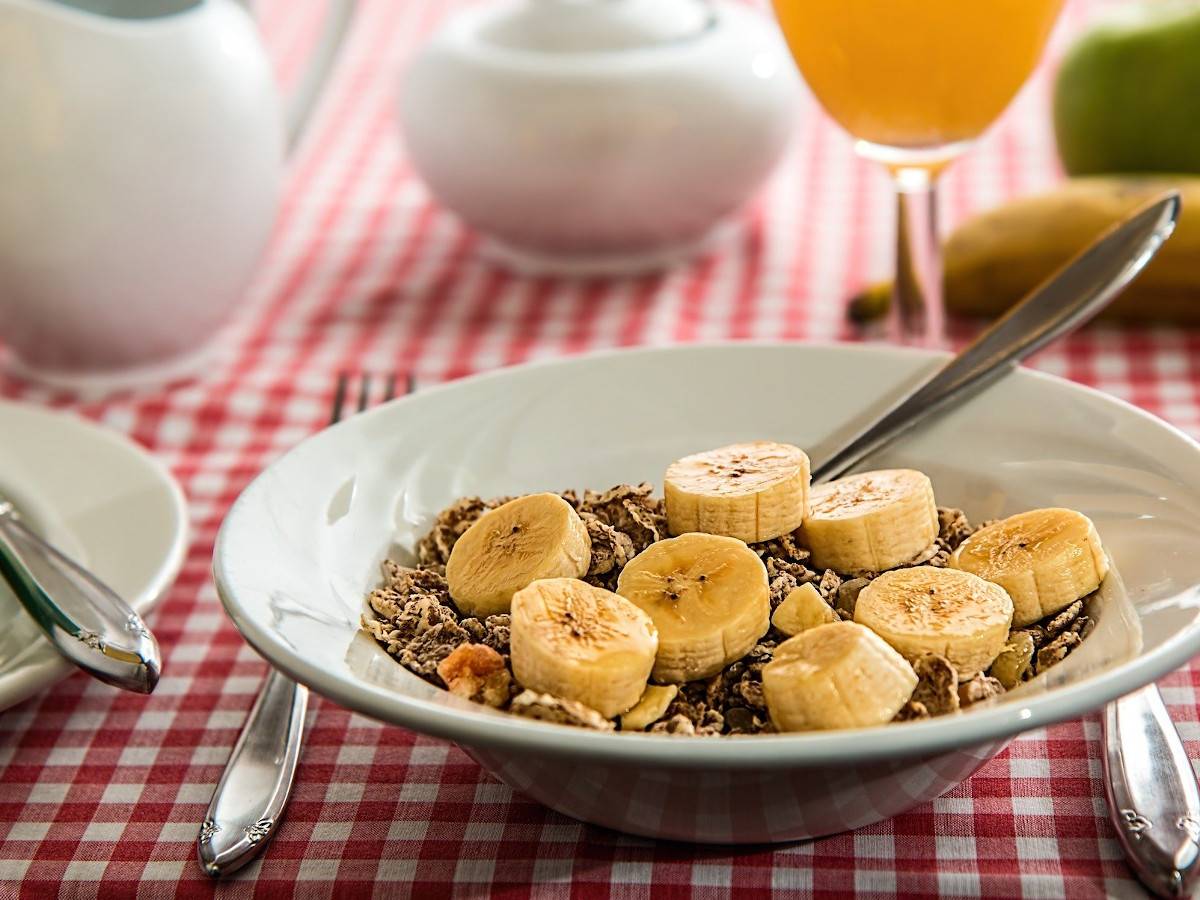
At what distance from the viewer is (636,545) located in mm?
610

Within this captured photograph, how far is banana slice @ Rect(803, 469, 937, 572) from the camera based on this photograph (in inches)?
22.9

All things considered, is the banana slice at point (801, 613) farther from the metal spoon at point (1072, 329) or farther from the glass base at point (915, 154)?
the glass base at point (915, 154)

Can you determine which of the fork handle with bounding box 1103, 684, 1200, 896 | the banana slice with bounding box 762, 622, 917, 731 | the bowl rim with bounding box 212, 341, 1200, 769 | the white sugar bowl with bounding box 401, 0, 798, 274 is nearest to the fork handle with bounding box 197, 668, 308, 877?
the bowl rim with bounding box 212, 341, 1200, 769

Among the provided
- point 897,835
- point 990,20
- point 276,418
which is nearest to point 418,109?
point 276,418

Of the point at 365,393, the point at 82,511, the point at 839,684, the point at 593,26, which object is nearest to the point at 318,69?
the point at 593,26

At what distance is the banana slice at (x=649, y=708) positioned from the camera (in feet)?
1.61

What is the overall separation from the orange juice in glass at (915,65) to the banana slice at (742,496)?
1.01 feet

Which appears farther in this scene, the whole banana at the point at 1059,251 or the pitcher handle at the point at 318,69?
the pitcher handle at the point at 318,69

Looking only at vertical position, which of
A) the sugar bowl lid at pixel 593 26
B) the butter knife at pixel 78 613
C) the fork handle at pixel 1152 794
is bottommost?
the fork handle at pixel 1152 794

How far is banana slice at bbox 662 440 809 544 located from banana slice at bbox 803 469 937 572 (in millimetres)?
14

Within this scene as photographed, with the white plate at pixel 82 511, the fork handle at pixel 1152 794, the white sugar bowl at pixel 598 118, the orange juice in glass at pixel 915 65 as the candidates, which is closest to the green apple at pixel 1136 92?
the white sugar bowl at pixel 598 118

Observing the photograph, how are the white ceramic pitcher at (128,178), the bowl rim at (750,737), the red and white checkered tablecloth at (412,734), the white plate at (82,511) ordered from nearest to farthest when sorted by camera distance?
the bowl rim at (750,737) < the red and white checkered tablecloth at (412,734) < the white plate at (82,511) < the white ceramic pitcher at (128,178)

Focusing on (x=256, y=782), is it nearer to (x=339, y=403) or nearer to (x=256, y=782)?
(x=256, y=782)

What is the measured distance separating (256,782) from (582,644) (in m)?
0.17
